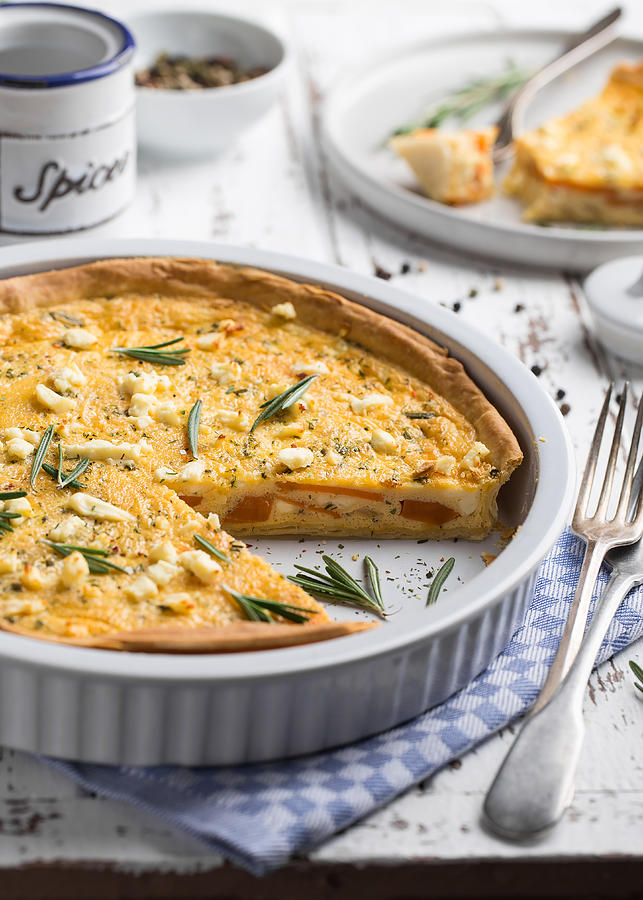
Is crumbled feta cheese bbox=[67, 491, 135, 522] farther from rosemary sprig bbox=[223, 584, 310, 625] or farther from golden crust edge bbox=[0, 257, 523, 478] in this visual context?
golden crust edge bbox=[0, 257, 523, 478]

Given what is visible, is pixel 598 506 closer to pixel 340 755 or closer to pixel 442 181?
pixel 340 755

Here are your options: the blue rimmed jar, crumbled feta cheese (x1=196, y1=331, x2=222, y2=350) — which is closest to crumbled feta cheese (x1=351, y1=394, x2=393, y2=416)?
crumbled feta cheese (x1=196, y1=331, x2=222, y2=350)

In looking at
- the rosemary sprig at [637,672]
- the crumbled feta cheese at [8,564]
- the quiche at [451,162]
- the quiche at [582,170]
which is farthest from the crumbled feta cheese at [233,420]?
the quiche at [582,170]

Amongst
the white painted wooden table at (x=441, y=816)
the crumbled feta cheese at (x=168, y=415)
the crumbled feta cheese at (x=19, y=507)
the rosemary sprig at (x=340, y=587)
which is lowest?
the white painted wooden table at (x=441, y=816)

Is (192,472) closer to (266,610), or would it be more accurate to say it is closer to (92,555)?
(92,555)

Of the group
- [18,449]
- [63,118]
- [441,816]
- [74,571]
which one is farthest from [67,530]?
[63,118]

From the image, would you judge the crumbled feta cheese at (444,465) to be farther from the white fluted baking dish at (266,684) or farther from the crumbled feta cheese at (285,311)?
the crumbled feta cheese at (285,311)

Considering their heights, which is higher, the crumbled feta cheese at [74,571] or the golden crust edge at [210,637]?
the golden crust edge at [210,637]
